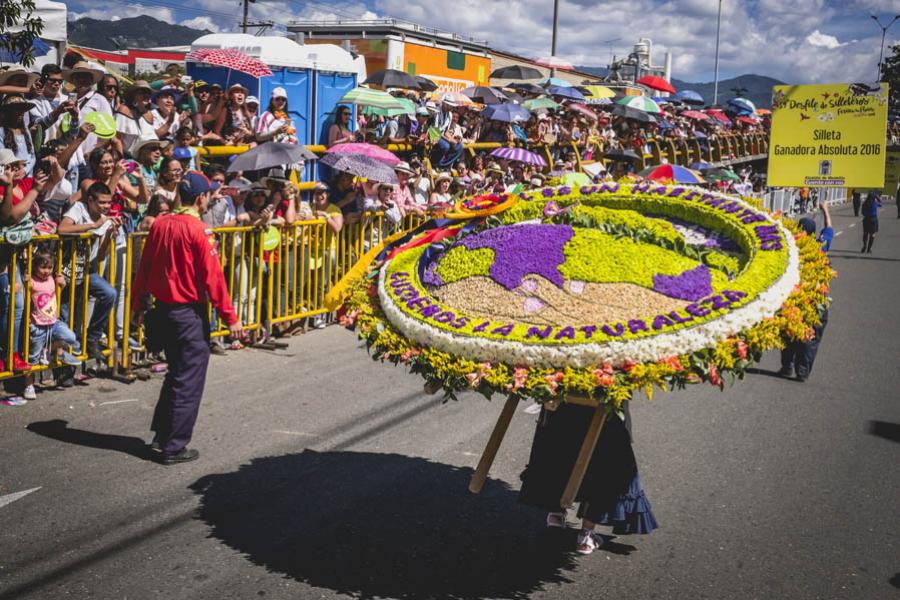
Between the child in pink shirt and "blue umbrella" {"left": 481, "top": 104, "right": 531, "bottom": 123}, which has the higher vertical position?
"blue umbrella" {"left": 481, "top": 104, "right": 531, "bottom": 123}

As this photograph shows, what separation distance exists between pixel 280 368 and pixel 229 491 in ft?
11.3

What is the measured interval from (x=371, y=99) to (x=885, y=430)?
8816 mm

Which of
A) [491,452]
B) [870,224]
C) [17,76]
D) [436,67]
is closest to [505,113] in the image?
[17,76]

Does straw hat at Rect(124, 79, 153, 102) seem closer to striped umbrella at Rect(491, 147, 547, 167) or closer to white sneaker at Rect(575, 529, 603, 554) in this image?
striped umbrella at Rect(491, 147, 547, 167)

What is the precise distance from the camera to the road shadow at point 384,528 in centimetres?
525

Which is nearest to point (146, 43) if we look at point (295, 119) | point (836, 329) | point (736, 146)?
point (736, 146)

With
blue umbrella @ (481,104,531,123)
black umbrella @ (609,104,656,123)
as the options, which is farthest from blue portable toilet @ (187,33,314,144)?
black umbrella @ (609,104,656,123)

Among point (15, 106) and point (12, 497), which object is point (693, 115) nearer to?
point (15, 106)

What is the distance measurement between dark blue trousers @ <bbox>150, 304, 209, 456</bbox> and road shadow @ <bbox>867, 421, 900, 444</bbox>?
20.1 ft

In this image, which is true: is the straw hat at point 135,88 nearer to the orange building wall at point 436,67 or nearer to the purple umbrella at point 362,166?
the purple umbrella at point 362,166

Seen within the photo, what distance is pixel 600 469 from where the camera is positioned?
561cm

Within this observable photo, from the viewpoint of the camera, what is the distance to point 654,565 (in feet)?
18.3

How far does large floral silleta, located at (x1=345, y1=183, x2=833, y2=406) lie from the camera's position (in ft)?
15.1

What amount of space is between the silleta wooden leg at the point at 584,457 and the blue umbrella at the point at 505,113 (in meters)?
13.6
